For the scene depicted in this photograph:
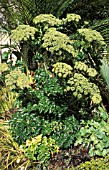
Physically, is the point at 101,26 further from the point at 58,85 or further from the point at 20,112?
the point at 20,112

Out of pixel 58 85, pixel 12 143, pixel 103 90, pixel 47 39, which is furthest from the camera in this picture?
pixel 103 90

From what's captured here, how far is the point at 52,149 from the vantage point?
3779 millimetres

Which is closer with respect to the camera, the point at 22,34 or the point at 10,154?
the point at 22,34

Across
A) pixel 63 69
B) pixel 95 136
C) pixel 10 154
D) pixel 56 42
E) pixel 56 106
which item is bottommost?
pixel 10 154

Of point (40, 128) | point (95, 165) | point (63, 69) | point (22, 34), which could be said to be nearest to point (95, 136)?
point (95, 165)

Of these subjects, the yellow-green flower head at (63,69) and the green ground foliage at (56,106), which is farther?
the green ground foliage at (56,106)

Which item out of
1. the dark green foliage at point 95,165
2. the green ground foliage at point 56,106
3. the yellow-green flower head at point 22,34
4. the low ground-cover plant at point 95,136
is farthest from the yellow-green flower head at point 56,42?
the dark green foliage at point 95,165

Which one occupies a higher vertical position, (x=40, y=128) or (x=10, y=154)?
(x=40, y=128)

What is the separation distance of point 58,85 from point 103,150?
2.98ft

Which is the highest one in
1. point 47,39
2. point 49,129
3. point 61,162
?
point 47,39

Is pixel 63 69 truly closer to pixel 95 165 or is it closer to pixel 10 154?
pixel 95 165

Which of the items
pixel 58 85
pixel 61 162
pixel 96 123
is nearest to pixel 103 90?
pixel 96 123

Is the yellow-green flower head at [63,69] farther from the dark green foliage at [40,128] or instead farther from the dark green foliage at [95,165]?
the dark green foliage at [95,165]

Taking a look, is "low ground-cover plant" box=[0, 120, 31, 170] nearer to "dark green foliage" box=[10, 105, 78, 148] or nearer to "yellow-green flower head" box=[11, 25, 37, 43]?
"dark green foliage" box=[10, 105, 78, 148]
